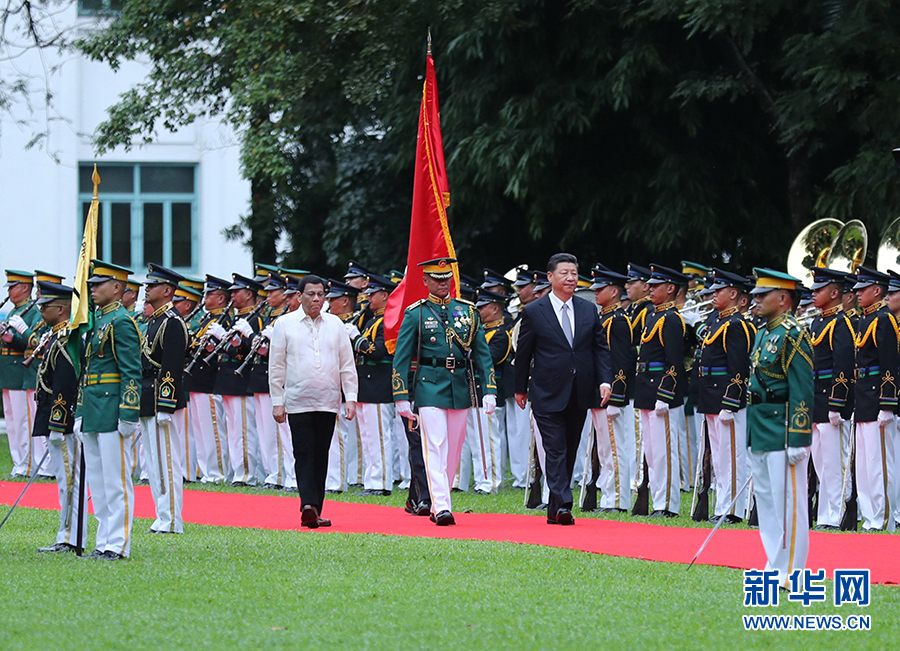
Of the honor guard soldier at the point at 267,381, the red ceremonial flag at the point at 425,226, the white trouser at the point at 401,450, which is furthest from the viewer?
the honor guard soldier at the point at 267,381

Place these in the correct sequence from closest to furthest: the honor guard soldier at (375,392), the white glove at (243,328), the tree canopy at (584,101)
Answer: the honor guard soldier at (375,392) < the white glove at (243,328) < the tree canopy at (584,101)

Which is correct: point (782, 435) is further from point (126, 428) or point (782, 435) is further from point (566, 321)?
point (126, 428)

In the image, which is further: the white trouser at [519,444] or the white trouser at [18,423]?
the white trouser at [18,423]

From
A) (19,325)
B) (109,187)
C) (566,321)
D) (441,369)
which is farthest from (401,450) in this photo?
(109,187)

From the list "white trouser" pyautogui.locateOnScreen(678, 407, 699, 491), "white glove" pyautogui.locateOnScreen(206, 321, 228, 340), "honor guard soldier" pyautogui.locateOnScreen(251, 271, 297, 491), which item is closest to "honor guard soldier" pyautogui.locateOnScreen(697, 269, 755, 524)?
"white trouser" pyautogui.locateOnScreen(678, 407, 699, 491)

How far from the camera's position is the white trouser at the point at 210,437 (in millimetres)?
17328

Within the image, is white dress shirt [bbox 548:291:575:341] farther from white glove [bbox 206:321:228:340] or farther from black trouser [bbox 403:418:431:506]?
white glove [bbox 206:321:228:340]

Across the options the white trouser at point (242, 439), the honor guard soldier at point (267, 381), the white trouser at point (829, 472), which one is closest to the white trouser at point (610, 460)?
the white trouser at point (829, 472)

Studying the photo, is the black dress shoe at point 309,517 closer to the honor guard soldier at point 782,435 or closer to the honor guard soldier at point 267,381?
the honor guard soldier at point 267,381

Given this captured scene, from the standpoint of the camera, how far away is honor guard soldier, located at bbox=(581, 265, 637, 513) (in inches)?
526

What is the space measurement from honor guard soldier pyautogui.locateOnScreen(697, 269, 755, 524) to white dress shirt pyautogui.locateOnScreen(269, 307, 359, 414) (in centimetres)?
316

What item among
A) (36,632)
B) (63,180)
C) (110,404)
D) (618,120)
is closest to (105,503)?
(110,404)

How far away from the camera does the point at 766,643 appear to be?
7.02m

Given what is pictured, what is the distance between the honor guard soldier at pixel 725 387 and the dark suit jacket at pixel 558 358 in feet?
3.29
